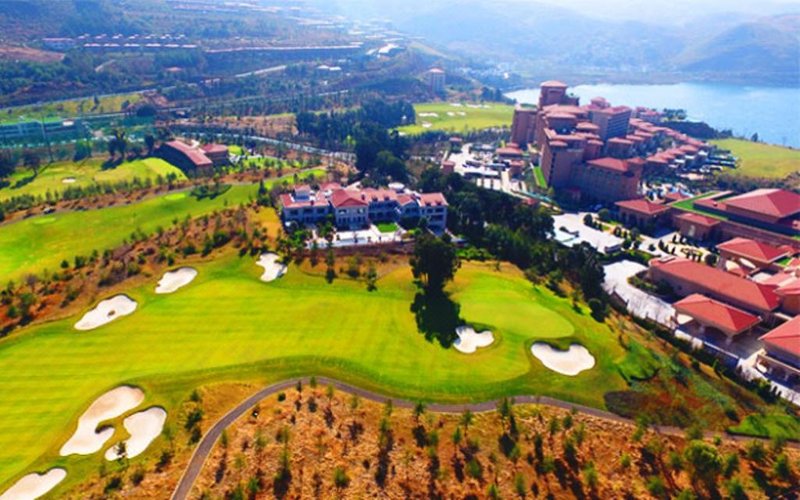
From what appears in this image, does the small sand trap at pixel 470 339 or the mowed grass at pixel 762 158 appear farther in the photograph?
the mowed grass at pixel 762 158

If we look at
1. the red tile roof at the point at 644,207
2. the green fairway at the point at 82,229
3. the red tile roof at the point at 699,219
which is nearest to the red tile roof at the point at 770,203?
the red tile roof at the point at 699,219

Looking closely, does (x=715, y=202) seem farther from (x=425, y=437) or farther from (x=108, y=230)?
(x=108, y=230)

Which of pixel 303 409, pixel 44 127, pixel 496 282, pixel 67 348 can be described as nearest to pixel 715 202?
pixel 496 282

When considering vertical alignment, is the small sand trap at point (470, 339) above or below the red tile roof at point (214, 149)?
below

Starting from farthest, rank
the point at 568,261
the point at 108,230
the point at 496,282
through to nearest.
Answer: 1. the point at 108,230
2. the point at 568,261
3. the point at 496,282

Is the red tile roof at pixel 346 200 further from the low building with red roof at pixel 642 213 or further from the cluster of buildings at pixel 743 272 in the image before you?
the low building with red roof at pixel 642 213

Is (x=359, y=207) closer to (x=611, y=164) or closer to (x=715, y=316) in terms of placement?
(x=715, y=316)

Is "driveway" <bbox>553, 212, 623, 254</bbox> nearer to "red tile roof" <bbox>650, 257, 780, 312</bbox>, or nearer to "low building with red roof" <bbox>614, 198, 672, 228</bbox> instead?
"low building with red roof" <bbox>614, 198, 672, 228</bbox>
